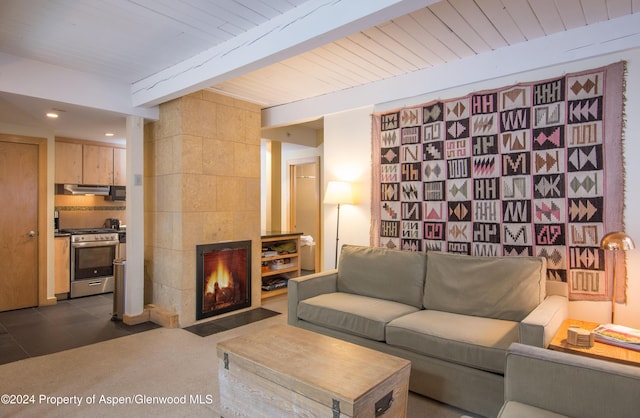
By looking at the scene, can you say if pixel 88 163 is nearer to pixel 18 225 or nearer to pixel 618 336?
pixel 18 225

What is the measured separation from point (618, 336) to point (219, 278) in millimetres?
3537

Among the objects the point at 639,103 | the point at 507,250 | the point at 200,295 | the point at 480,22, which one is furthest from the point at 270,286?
the point at 639,103

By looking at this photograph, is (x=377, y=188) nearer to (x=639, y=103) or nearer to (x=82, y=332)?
(x=639, y=103)

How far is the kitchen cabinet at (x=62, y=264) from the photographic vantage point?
495 cm

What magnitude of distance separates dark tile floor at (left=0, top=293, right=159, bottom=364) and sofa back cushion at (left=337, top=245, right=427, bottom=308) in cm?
214

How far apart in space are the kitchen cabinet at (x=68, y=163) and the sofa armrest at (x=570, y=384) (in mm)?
5809

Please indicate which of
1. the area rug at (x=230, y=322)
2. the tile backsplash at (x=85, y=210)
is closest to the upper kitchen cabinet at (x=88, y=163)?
the tile backsplash at (x=85, y=210)

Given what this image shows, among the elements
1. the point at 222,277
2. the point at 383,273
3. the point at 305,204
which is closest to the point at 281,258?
the point at 222,277

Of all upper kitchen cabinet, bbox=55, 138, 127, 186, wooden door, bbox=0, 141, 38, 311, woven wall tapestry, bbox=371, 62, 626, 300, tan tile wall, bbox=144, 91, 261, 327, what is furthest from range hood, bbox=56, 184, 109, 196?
woven wall tapestry, bbox=371, 62, 626, 300

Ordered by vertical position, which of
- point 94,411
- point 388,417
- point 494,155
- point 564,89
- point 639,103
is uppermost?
point 564,89

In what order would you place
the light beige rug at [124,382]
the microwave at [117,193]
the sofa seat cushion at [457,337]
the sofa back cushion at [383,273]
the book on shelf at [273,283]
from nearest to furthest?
the sofa seat cushion at [457,337], the light beige rug at [124,382], the sofa back cushion at [383,273], the book on shelf at [273,283], the microwave at [117,193]

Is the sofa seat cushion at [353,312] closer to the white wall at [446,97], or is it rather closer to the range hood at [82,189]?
the white wall at [446,97]

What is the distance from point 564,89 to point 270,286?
3898 mm

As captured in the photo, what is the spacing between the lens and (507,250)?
3006mm
